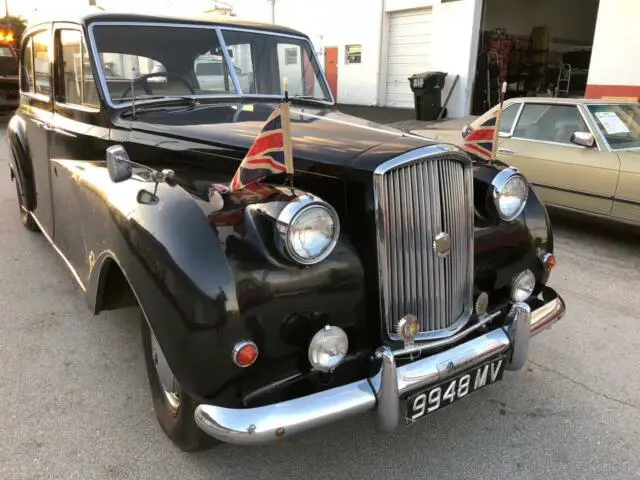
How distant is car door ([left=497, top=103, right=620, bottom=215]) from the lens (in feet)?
17.6

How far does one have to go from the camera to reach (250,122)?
2996 mm

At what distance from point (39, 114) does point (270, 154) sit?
3000 mm

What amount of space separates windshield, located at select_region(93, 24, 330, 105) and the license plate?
2315mm

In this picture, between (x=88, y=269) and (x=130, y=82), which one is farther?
(x=130, y=82)

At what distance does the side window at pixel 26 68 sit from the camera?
14.8ft

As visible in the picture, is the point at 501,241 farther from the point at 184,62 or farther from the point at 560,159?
the point at 560,159

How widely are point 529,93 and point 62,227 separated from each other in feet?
46.1

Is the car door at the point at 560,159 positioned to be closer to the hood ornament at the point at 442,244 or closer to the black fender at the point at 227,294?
→ the hood ornament at the point at 442,244

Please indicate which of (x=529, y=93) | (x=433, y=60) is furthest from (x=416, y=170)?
(x=529, y=93)

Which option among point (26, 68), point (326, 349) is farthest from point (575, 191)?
point (26, 68)

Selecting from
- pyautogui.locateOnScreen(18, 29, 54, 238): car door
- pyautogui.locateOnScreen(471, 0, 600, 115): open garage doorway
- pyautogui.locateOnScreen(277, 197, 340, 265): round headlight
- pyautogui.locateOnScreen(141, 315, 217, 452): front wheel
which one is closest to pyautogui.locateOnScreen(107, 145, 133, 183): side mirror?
pyautogui.locateOnScreen(141, 315, 217, 452): front wheel

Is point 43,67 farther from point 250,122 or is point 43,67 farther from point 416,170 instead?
point 416,170

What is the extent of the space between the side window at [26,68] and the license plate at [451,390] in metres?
4.19

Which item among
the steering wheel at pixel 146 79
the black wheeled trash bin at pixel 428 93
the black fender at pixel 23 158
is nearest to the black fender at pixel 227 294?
the steering wheel at pixel 146 79
